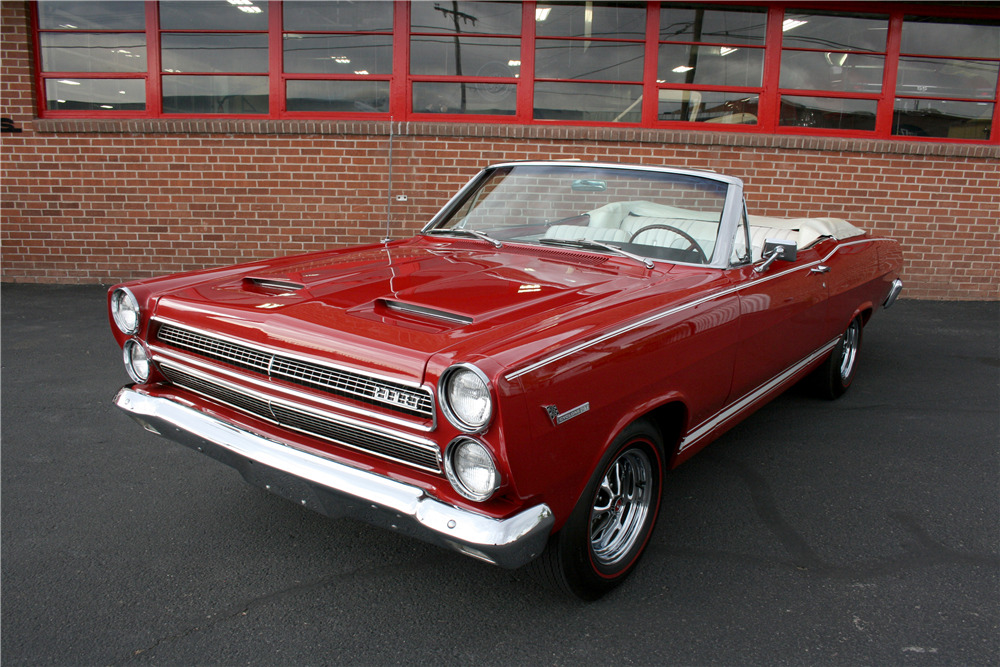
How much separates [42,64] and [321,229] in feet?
12.0

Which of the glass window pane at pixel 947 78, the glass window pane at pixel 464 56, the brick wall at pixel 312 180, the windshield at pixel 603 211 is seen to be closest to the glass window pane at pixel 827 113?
the brick wall at pixel 312 180

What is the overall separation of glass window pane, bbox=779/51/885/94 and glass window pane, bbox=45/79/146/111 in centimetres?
728

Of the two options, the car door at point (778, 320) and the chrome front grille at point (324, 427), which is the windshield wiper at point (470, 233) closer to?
the car door at point (778, 320)

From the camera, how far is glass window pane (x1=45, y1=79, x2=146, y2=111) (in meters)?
8.04

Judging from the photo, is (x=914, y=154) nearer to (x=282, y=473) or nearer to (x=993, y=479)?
(x=993, y=479)

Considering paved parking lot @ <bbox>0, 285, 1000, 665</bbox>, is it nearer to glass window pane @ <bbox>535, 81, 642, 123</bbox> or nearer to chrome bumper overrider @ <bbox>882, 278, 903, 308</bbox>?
chrome bumper overrider @ <bbox>882, 278, 903, 308</bbox>

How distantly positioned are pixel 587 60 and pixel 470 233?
5.14m

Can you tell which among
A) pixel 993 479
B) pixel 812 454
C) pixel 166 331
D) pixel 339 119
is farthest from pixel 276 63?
pixel 993 479

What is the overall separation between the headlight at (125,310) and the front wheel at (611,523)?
1.75 m

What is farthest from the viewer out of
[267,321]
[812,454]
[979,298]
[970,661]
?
[979,298]

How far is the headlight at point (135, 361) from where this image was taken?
274 centimetres

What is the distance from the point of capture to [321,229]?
809cm

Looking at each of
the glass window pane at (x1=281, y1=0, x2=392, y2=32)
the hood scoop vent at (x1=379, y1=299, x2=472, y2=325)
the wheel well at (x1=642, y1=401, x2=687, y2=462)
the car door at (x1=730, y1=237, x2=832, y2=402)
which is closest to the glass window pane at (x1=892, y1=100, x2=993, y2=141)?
the car door at (x1=730, y1=237, x2=832, y2=402)

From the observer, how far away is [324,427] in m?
2.22
